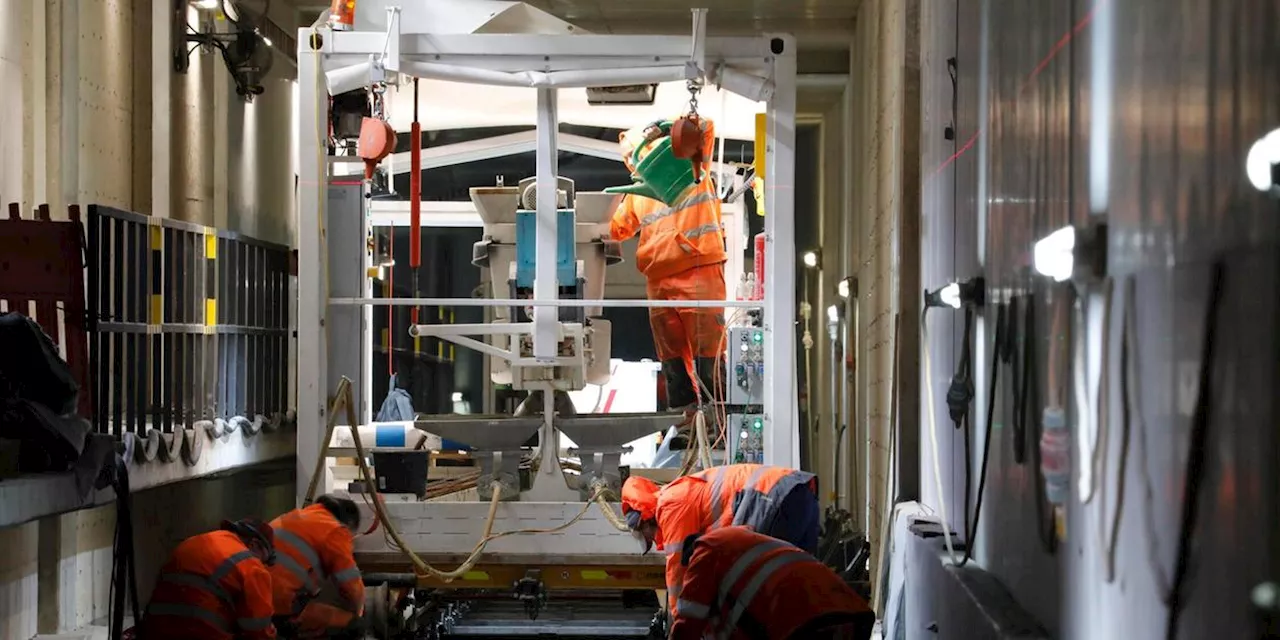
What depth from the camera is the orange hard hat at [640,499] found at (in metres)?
6.87

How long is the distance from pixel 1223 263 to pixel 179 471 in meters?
6.06

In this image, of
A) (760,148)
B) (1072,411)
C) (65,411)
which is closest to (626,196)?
(760,148)

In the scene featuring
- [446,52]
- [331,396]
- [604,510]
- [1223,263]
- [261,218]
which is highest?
[446,52]

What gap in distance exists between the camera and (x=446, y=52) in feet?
26.0

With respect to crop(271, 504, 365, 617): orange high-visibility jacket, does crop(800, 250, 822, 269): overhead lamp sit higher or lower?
higher

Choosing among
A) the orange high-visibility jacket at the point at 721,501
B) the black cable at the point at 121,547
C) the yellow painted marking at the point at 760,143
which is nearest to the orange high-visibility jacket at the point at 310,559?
the black cable at the point at 121,547

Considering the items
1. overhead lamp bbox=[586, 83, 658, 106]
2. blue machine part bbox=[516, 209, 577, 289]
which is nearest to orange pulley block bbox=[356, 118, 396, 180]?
blue machine part bbox=[516, 209, 577, 289]

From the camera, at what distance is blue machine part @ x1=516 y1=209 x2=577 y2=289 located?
26.3ft

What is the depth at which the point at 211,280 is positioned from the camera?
8031mm

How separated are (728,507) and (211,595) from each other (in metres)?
2.34

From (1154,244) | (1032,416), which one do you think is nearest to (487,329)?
(1032,416)

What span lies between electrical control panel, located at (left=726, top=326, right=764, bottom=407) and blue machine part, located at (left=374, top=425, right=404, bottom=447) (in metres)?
2.16

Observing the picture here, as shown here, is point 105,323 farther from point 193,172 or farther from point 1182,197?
point 1182,197

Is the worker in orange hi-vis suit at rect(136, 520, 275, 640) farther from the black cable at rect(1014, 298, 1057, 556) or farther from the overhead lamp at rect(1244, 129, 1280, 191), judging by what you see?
the overhead lamp at rect(1244, 129, 1280, 191)
